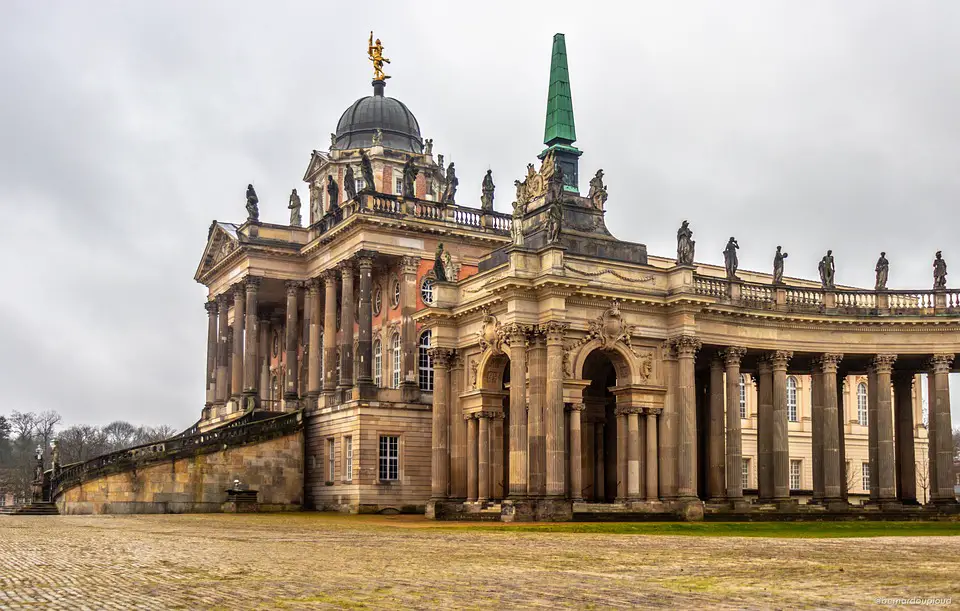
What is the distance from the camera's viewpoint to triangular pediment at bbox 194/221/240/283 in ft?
241

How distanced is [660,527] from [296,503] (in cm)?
3025

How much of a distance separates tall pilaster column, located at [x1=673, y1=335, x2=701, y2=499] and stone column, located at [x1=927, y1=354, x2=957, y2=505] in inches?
499

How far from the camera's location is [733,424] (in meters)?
51.1

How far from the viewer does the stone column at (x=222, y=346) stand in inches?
2970

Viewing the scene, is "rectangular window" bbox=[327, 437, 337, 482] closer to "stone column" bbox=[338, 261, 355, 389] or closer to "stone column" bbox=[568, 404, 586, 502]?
"stone column" bbox=[338, 261, 355, 389]

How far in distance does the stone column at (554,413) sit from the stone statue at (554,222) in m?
3.54

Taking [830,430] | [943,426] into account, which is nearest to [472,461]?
[830,430]

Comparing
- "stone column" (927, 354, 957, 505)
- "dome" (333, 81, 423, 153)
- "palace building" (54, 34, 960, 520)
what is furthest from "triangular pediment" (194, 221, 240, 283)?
"stone column" (927, 354, 957, 505)

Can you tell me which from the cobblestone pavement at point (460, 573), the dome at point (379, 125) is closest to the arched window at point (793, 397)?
the dome at point (379, 125)

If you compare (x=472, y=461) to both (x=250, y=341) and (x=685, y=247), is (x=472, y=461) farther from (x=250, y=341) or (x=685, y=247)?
(x=250, y=341)

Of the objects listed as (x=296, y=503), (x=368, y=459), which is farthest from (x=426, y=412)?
(x=296, y=503)

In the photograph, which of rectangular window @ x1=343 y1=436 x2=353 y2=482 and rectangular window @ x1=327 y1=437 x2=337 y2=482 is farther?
rectangular window @ x1=327 y1=437 x2=337 y2=482

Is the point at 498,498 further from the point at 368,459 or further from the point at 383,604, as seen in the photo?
the point at 383,604

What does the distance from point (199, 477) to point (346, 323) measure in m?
12.0
